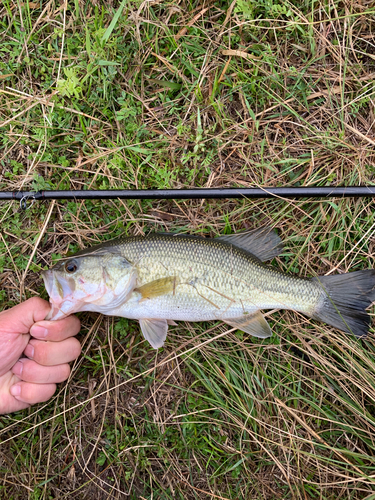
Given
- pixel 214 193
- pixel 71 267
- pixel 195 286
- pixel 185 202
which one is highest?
pixel 214 193

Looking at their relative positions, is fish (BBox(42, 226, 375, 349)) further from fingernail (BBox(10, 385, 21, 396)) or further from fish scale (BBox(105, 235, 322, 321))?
fingernail (BBox(10, 385, 21, 396))

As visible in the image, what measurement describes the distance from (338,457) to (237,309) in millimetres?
1408

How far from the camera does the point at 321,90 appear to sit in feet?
9.45

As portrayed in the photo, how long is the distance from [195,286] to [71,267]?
0.87m

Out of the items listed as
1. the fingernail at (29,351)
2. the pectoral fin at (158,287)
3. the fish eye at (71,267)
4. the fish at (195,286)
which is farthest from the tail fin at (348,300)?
the fingernail at (29,351)

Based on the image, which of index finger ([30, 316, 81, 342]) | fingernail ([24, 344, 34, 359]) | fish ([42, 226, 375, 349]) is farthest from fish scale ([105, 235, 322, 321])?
fingernail ([24, 344, 34, 359])

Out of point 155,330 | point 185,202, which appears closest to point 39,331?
point 155,330

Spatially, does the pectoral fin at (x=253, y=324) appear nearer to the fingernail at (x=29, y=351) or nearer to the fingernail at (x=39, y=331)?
the fingernail at (x=39, y=331)

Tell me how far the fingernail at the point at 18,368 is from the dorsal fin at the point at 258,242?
5.98ft

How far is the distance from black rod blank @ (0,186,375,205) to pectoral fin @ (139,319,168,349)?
919 mm

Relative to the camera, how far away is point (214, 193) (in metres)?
2.51

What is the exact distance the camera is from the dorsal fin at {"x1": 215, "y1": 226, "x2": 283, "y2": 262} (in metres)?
2.68

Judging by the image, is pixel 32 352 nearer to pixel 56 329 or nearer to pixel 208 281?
pixel 56 329

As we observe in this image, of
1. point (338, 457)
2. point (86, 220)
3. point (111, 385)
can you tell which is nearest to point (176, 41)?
point (86, 220)
